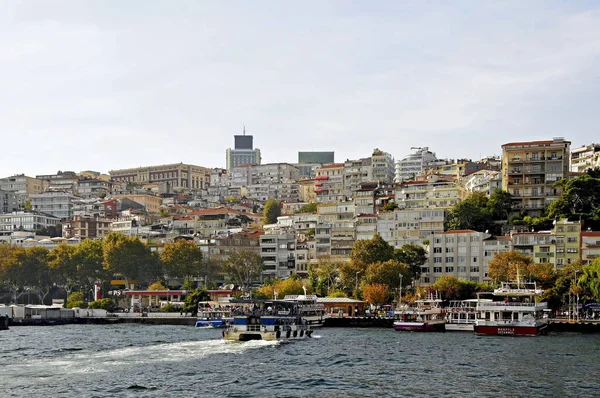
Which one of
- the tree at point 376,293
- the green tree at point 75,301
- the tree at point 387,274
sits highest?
the tree at point 387,274

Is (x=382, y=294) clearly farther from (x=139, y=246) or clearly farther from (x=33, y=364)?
(x=33, y=364)

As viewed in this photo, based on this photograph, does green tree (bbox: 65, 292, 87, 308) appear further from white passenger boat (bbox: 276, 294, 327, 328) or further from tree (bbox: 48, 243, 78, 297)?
white passenger boat (bbox: 276, 294, 327, 328)

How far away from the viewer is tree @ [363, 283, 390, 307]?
109 metres

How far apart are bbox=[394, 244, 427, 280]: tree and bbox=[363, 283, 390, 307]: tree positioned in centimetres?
833

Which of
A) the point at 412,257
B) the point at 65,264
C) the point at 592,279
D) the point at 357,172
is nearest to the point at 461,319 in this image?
the point at 592,279

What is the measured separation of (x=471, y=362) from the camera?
6031cm

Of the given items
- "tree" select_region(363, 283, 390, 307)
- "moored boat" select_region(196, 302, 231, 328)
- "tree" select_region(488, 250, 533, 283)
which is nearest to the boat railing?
"tree" select_region(488, 250, 533, 283)

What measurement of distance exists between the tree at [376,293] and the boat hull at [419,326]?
16.4 meters

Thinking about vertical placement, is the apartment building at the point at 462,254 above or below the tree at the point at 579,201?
below

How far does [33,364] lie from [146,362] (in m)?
7.02

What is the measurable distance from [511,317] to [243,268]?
194 ft

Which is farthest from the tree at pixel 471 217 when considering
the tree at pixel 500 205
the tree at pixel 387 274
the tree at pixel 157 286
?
the tree at pixel 157 286

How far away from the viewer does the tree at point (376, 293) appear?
108812mm

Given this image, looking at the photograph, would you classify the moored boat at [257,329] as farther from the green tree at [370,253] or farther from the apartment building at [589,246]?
the apartment building at [589,246]
